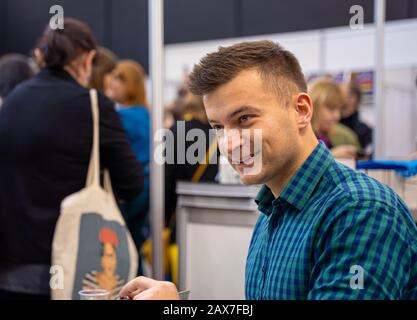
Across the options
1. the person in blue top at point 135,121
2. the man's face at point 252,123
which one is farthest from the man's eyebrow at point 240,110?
the person in blue top at point 135,121

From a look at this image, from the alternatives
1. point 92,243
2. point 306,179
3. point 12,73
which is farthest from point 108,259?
point 306,179

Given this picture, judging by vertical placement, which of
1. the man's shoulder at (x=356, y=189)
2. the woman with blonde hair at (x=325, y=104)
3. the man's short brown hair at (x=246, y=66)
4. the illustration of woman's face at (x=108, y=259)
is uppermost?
the woman with blonde hair at (x=325, y=104)

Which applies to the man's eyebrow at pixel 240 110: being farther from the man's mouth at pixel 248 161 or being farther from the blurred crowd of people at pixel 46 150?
the blurred crowd of people at pixel 46 150

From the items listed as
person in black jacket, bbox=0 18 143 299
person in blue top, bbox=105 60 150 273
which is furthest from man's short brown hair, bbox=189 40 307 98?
person in blue top, bbox=105 60 150 273

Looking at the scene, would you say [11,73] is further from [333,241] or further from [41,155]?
[333,241]

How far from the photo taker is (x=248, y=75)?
94 cm

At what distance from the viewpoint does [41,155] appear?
5.66ft

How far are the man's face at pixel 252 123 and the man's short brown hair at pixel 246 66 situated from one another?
0.04ft

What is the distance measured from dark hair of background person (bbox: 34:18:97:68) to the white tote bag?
0.13m

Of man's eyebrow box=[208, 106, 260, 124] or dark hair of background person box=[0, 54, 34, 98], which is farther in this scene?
dark hair of background person box=[0, 54, 34, 98]

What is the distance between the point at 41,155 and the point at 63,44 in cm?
33

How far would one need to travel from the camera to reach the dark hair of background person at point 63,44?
5.78ft

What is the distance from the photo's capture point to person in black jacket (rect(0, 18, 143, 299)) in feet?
5.67

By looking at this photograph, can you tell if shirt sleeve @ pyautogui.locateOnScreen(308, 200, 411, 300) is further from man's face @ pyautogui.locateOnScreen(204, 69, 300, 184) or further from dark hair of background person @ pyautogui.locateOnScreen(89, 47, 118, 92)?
dark hair of background person @ pyautogui.locateOnScreen(89, 47, 118, 92)
